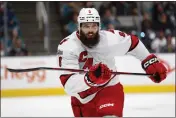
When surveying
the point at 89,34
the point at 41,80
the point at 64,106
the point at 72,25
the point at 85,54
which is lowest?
the point at 64,106

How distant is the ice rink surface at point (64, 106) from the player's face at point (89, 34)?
88.7 inches

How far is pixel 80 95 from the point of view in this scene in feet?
8.64

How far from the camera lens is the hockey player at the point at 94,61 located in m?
2.52

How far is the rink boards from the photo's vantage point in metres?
6.34

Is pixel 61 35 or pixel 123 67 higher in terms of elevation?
pixel 61 35

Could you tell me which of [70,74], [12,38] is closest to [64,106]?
[12,38]

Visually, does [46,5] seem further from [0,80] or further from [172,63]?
[172,63]

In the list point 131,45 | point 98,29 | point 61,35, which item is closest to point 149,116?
point 131,45

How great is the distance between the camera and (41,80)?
21.1 ft

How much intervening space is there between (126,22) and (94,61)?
450cm

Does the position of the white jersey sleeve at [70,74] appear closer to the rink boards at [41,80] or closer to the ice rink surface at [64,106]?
the ice rink surface at [64,106]

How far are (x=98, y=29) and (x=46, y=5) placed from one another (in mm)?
4403

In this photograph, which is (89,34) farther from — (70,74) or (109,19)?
(109,19)

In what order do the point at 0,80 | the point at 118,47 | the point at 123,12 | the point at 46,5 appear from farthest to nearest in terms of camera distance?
the point at 123,12 < the point at 46,5 < the point at 0,80 < the point at 118,47
